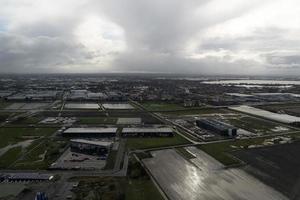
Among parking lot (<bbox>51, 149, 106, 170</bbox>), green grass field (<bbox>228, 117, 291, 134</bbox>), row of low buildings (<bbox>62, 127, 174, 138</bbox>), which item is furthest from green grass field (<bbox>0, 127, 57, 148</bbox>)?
green grass field (<bbox>228, 117, 291, 134</bbox>)

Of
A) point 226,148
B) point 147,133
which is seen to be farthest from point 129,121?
point 226,148

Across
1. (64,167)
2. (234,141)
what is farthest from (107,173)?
(234,141)

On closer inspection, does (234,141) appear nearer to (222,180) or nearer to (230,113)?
(222,180)

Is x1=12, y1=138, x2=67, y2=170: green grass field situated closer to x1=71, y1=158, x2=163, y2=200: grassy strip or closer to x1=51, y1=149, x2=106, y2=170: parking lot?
x1=51, y1=149, x2=106, y2=170: parking lot

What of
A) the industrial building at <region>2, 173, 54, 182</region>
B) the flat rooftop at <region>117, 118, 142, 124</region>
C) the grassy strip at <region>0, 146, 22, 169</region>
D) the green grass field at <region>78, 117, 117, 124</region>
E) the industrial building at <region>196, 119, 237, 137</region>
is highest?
the industrial building at <region>196, 119, 237, 137</region>

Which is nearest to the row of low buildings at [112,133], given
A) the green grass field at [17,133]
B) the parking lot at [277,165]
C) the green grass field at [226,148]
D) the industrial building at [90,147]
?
the green grass field at [17,133]

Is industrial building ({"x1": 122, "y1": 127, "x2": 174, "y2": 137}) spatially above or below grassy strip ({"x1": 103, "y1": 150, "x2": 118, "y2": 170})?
above
